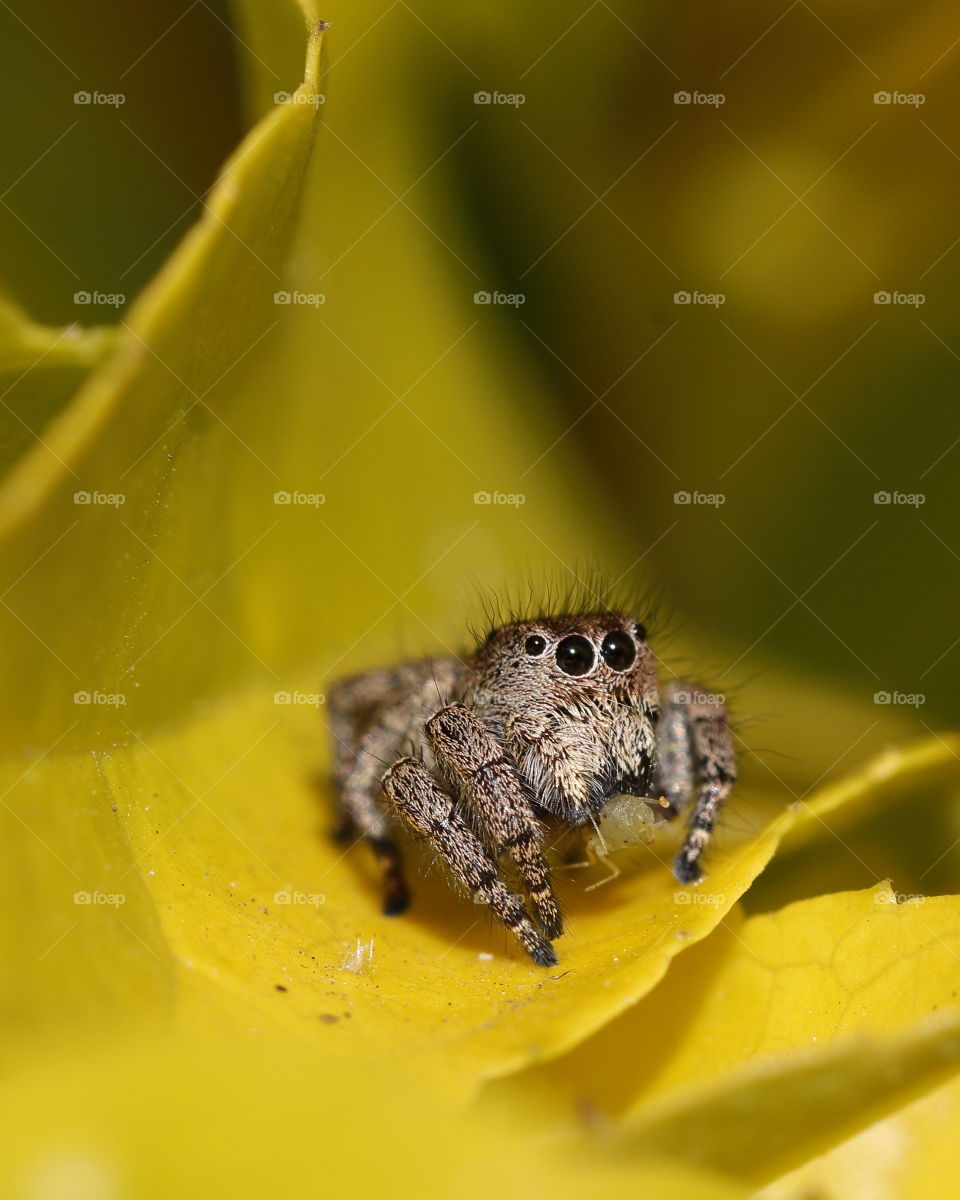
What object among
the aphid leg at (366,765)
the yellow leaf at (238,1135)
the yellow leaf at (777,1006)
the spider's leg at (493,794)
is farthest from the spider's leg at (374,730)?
the yellow leaf at (238,1135)

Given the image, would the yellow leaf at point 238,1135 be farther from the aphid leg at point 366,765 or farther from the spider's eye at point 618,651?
the spider's eye at point 618,651

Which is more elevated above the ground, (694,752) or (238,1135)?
(694,752)

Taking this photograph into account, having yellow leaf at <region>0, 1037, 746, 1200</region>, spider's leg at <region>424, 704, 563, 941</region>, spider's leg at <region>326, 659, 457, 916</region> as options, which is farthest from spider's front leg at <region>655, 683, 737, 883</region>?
yellow leaf at <region>0, 1037, 746, 1200</region>

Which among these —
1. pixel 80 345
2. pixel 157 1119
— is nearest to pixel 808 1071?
pixel 157 1119

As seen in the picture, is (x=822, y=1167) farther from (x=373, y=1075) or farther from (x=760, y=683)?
(x=760, y=683)

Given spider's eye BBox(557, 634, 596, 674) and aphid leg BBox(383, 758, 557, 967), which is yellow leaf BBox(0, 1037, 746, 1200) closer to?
aphid leg BBox(383, 758, 557, 967)

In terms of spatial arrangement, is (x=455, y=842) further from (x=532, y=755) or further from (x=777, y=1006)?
(x=777, y=1006)

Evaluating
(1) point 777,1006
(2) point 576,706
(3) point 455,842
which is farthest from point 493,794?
(1) point 777,1006
